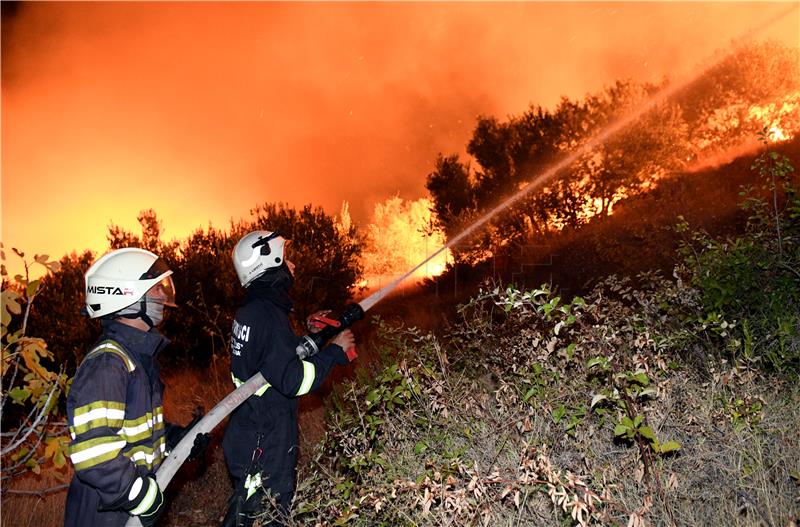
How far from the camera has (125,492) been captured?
9.53ft

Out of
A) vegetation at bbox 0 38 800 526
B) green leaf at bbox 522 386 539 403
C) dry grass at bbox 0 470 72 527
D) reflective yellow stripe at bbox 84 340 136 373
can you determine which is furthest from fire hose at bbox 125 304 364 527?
dry grass at bbox 0 470 72 527

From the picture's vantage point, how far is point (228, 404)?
3.72m

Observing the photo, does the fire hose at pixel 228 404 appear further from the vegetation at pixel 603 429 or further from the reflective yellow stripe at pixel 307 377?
the vegetation at pixel 603 429

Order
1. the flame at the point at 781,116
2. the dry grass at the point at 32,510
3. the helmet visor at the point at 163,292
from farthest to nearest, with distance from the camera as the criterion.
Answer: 1. the flame at the point at 781,116
2. the dry grass at the point at 32,510
3. the helmet visor at the point at 163,292

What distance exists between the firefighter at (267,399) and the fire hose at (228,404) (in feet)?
0.20

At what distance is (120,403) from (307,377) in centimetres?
131

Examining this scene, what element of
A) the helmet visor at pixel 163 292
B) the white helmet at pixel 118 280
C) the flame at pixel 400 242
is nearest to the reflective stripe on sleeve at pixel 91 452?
the white helmet at pixel 118 280

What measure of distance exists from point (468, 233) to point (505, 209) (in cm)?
164

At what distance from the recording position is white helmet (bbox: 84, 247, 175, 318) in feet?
11.2

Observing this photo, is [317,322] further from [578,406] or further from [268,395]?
[578,406]

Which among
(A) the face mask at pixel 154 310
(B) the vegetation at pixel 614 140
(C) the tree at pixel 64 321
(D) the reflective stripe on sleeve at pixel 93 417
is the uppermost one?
(C) the tree at pixel 64 321

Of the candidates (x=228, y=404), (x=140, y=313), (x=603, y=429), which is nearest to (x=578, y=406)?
(x=603, y=429)

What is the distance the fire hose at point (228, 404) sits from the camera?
328 centimetres

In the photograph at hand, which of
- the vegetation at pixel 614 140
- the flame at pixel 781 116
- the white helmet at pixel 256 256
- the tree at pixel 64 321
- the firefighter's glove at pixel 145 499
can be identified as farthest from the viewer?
the flame at pixel 781 116
